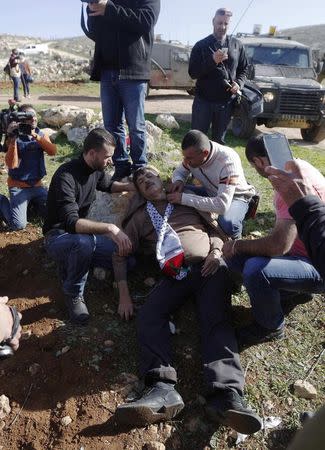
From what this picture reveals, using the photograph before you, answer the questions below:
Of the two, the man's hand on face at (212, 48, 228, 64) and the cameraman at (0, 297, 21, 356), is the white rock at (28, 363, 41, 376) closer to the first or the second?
the cameraman at (0, 297, 21, 356)

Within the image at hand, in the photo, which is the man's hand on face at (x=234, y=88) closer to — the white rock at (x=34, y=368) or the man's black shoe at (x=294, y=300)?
the man's black shoe at (x=294, y=300)

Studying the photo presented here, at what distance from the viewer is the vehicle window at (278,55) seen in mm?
9602

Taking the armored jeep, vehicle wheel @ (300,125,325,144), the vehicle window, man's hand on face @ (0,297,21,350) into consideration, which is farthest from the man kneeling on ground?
the vehicle window

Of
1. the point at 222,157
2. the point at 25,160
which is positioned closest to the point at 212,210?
the point at 222,157

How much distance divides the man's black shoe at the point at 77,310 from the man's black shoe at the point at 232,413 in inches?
46.4

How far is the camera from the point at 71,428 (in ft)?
7.91

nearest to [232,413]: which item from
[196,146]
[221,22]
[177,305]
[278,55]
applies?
[177,305]

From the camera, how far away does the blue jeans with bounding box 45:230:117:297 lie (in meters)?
3.21

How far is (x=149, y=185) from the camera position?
3.48 metres

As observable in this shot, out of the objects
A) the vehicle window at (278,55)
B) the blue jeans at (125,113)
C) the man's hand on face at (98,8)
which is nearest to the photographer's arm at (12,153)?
the blue jeans at (125,113)

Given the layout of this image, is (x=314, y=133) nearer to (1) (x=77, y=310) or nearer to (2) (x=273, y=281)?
(2) (x=273, y=281)

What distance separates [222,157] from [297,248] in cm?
125

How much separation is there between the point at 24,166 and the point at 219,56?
2.84 meters

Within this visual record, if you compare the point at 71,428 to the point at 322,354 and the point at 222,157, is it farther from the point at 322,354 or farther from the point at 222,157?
the point at 222,157
